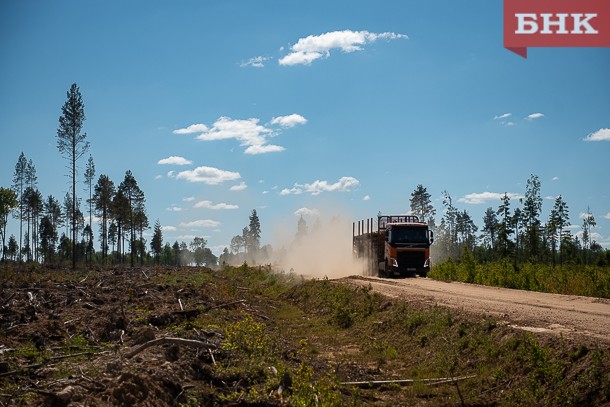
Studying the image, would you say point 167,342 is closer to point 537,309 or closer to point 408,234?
point 537,309

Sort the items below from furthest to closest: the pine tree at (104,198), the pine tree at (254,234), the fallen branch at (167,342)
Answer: the pine tree at (254,234) → the pine tree at (104,198) → the fallen branch at (167,342)

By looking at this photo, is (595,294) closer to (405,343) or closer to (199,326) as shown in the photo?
(405,343)

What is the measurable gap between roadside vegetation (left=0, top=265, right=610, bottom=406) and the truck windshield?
18.0 metres

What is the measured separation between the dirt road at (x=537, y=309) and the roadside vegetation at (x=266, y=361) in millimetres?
844

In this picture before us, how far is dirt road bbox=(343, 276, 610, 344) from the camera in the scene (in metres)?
12.4

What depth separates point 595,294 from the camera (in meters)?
21.5

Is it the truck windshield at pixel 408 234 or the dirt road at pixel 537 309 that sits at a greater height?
→ the truck windshield at pixel 408 234

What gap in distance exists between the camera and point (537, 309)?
639 inches

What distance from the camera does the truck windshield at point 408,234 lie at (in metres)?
36.8

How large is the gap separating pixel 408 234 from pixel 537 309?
20.8 m

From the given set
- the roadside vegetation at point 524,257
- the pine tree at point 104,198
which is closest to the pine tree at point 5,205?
the pine tree at point 104,198

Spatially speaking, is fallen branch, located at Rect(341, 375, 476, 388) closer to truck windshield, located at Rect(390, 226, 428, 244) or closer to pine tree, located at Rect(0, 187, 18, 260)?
truck windshield, located at Rect(390, 226, 428, 244)

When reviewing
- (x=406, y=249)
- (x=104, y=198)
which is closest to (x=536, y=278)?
(x=406, y=249)

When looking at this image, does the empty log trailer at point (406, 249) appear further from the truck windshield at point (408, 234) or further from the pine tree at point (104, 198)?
the pine tree at point (104, 198)
